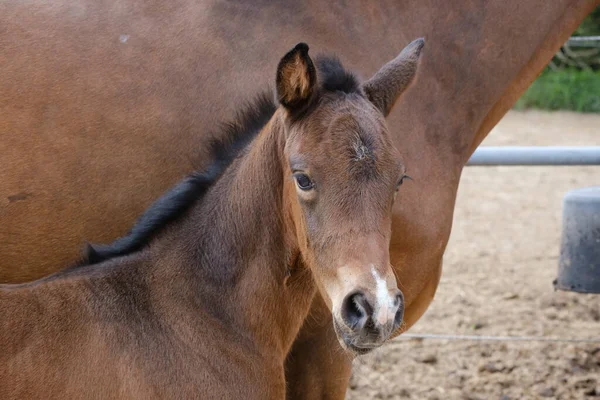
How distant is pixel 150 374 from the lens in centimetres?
269

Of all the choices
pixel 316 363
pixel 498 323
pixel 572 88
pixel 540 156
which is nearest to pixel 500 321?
pixel 498 323

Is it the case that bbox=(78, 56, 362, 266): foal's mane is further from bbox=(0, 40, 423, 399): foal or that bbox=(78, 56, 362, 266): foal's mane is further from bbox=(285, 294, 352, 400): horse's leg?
bbox=(285, 294, 352, 400): horse's leg

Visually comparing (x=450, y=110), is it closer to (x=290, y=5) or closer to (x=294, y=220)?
(x=290, y=5)

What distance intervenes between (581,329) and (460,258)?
2063mm

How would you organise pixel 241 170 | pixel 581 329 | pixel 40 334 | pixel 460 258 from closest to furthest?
pixel 40 334, pixel 241 170, pixel 581 329, pixel 460 258

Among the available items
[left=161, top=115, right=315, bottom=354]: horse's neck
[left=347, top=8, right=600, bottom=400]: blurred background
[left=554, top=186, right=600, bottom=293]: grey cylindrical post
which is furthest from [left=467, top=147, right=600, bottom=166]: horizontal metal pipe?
[left=161, top=115, right=315, bottom=354]: horse's neck

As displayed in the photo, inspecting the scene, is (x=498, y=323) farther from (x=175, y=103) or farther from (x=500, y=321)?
(x=175, y=103)

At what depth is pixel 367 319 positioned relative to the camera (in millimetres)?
2406

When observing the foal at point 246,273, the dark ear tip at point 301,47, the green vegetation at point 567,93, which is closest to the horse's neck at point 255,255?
the foal at point 246,273

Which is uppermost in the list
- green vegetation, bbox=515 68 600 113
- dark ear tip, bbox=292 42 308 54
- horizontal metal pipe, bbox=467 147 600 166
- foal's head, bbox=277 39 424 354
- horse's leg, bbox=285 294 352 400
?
dark ear tip, bbox=292 42 308 54

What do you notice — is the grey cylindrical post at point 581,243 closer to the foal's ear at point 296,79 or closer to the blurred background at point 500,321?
the blurred background at point 500,321

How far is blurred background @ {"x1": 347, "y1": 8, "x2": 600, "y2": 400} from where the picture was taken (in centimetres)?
513

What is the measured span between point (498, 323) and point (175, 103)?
3.66 metres

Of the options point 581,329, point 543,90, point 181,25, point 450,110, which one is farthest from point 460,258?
point 543,90
